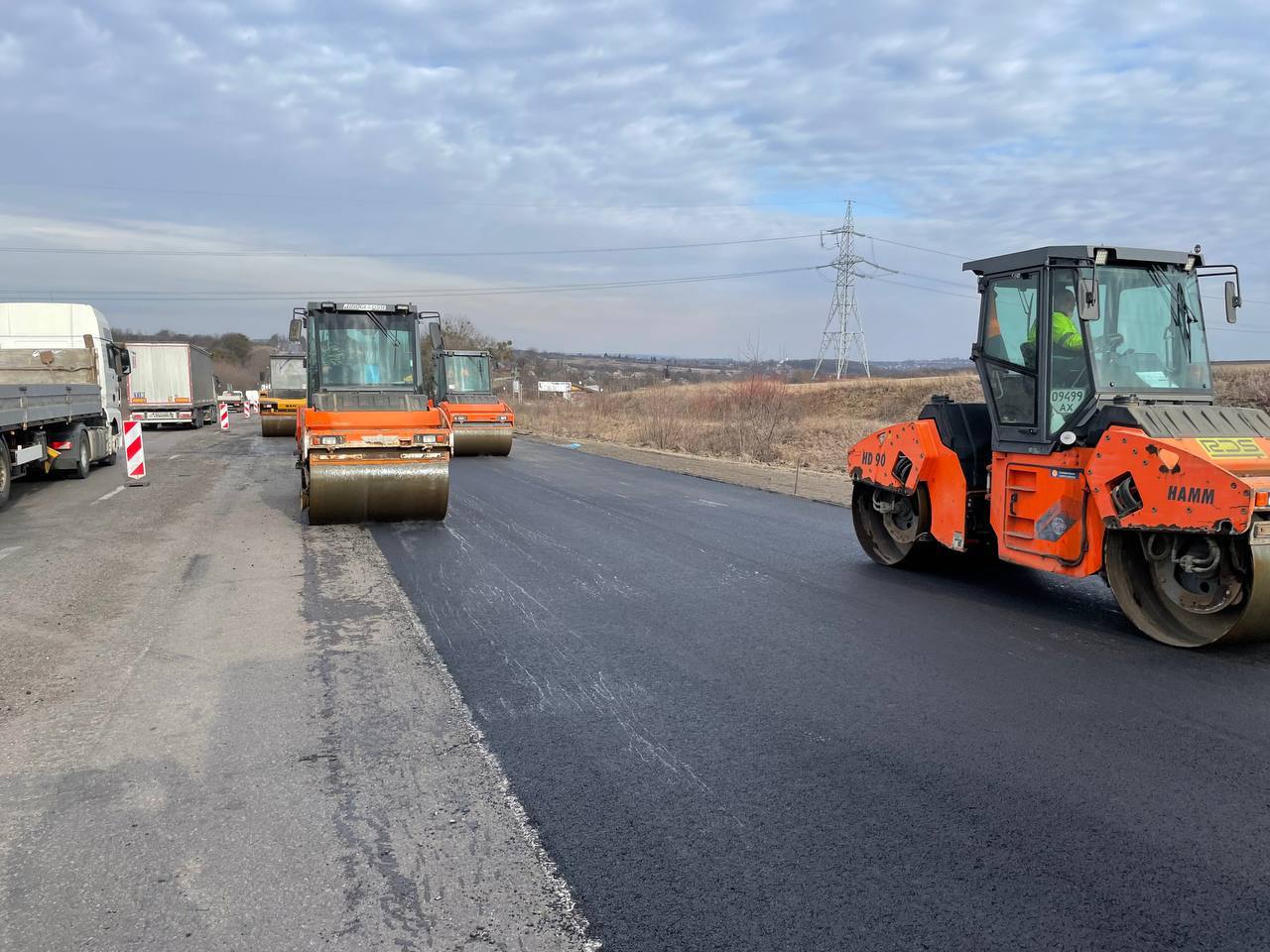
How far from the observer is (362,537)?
10.3 metres

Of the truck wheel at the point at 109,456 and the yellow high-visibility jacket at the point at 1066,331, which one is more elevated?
the yellow high-visibility jacket at the point at 1066,331

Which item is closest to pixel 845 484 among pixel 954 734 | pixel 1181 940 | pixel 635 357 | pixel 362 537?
pixel 362 537

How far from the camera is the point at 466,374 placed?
904 inches

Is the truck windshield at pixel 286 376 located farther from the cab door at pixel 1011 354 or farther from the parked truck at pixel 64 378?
the cab door at pixel 1011 354

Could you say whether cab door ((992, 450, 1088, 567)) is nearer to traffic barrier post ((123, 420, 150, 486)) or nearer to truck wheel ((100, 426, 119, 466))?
traffic barrier post ((123, 420, 150, 486))

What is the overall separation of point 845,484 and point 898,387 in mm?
36261

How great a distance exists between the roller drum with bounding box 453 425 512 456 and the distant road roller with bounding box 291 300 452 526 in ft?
26.5

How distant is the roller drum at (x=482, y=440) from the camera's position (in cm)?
2127

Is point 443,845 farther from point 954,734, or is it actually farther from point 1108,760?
point 1108,760

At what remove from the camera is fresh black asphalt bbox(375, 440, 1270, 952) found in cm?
311

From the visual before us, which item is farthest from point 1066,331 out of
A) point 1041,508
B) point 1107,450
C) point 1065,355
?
point 1041,508

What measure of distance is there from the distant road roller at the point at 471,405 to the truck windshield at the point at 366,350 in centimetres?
681

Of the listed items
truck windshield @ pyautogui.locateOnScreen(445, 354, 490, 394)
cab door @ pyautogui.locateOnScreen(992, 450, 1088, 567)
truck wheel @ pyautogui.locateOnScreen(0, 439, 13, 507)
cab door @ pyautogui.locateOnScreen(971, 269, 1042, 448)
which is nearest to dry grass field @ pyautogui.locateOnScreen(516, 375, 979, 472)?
truck windshield @ pyautogui.locateOnScreen(445, 354, 490, 394)

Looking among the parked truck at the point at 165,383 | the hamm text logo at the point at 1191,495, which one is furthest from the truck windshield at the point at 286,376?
the hamm text logo at the point at 1191,495
